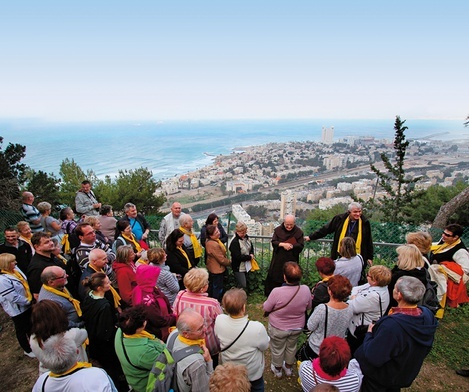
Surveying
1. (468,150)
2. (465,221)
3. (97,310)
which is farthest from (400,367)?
(468,150)

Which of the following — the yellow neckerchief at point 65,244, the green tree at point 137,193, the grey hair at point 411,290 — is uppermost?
the grey hair at point 411,290

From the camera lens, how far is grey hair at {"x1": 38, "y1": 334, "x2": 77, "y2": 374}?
1.95 meters

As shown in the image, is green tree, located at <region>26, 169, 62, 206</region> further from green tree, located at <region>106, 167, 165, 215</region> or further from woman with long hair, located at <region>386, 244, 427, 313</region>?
woman with long hair, located at <region>386, 244, 427, 313</region>

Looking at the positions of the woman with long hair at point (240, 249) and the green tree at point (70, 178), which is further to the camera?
the green tree at point (70, 178)

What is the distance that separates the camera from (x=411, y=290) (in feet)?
7.59

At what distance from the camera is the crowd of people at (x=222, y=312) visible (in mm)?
2205

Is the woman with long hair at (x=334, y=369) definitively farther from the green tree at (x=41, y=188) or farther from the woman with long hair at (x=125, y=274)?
the green tree at (x=41, y=188)

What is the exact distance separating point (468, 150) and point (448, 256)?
7095 cm

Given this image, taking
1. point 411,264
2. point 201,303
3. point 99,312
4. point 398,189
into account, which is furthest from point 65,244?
point 398,189

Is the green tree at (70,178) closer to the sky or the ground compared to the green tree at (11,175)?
closer to the ground

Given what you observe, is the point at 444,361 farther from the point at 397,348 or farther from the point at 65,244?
the point at 65,244

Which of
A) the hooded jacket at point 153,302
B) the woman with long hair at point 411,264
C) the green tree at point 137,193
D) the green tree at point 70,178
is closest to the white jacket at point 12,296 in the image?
the hooded jacket at point 153,302

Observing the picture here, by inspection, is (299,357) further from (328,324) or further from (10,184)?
(10,184)

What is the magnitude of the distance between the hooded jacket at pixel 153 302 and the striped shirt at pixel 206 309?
0.17m
